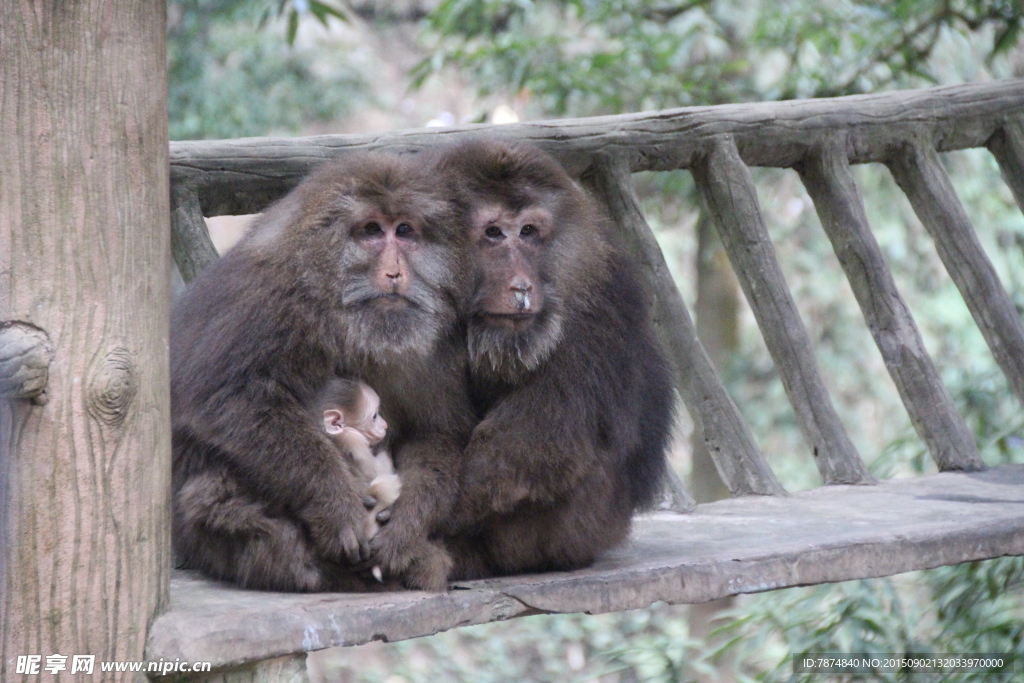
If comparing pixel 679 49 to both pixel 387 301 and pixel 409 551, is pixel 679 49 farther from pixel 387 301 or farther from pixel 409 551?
pixel 409 551

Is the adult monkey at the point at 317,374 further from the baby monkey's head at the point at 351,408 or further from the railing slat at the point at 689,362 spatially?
the railing slat at the point at 689,362

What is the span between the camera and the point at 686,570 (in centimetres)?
288

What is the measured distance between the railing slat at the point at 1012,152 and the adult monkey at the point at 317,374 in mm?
2932

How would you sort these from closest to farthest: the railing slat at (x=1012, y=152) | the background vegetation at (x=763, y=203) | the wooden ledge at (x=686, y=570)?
the wooden ledge at (x=686, y=570) → the railing slat at (x=1012, y=152) → the background vegetation at (x=763, y=203)

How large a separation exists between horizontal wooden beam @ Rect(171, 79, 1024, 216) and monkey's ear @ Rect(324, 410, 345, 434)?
4.17 feet

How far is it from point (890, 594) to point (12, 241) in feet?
13.5

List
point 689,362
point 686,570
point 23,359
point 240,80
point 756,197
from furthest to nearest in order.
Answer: point 240,80
point 756,197
point 689,362
point 686,570
point 23,359

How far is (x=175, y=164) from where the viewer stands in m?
3.64

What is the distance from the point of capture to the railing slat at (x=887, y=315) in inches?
165

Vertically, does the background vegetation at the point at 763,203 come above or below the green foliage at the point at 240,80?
below

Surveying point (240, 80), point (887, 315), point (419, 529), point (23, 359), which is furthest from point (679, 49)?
point (240, 80)

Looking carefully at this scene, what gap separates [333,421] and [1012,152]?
3332mm

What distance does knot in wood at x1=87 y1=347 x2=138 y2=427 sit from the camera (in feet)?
7.48

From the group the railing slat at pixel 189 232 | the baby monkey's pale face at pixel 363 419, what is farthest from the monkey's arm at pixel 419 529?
the railing slat at pixel 189 232
